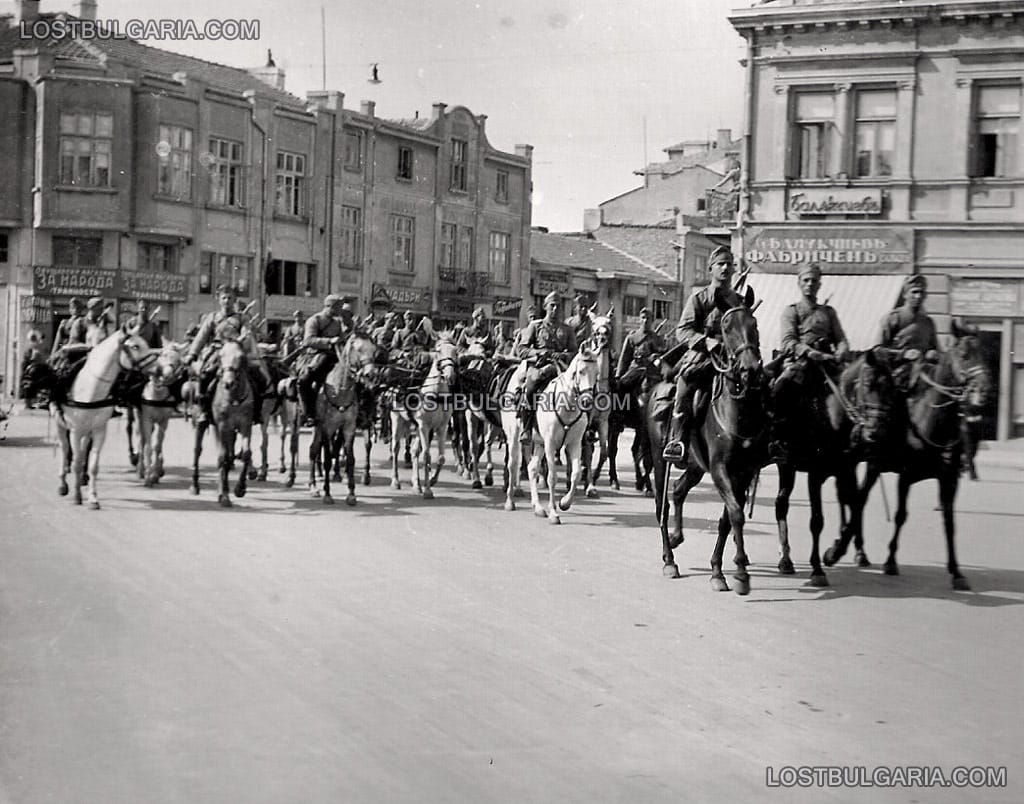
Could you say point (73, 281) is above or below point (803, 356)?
above

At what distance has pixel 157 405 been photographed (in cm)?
1625

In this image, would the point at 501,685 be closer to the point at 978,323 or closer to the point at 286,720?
the point at 286,720

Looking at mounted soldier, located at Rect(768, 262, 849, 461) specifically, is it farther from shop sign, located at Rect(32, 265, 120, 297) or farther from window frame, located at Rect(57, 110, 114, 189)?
window frame, located at Rect(57, 110, 114, 189)

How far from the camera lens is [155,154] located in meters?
37.0

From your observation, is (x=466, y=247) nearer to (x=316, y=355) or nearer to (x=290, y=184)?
(x=290, y=184)

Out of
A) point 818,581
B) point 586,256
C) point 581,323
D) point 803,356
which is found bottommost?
point 818,581

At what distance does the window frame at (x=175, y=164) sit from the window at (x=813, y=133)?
64.2ft

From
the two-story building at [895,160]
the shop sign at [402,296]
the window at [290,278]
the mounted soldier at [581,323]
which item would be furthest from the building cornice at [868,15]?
the window at [290,278]

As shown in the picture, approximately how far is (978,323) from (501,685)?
2367cm

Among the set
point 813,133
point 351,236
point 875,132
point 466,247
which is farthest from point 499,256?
point 875,132

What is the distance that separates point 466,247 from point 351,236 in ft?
20.3

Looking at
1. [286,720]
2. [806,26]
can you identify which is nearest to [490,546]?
[286,720]

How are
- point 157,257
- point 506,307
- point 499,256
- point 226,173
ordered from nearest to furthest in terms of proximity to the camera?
point 157,257 < point 226,173 < point 506,307 < point 499,256

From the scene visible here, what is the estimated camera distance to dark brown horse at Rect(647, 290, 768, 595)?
9.85 meters
